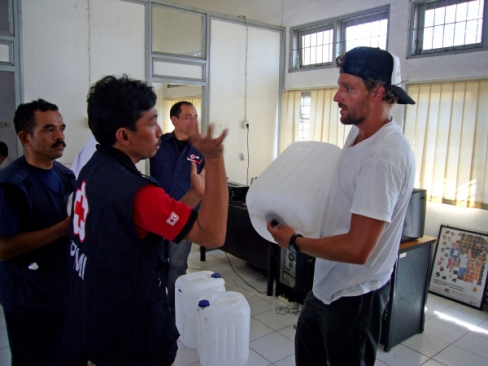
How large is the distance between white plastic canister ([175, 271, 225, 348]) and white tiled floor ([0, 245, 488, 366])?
8 cm

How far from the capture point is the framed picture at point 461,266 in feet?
10.9

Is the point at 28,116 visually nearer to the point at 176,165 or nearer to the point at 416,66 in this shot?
the point at 176,165

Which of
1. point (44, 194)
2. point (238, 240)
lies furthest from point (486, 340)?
point (44, 194)

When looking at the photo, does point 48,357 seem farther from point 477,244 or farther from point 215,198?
point 477,244

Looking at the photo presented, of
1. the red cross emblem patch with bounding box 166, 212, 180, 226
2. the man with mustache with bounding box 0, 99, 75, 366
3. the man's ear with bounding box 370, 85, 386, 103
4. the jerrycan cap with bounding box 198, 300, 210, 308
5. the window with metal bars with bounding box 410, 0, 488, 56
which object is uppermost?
the window with metal bars with bounding box 410, 0, 488, 56

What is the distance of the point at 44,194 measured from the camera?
4.84ft

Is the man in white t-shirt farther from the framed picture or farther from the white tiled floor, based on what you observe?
the framed picture

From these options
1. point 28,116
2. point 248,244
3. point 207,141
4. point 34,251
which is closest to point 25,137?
point 28,116

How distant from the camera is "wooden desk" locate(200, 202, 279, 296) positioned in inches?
133

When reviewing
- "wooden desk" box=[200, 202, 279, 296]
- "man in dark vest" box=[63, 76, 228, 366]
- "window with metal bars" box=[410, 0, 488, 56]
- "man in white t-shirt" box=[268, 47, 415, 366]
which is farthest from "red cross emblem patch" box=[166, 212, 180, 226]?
"window with metal bars" box=[410, 0, 488, 56]

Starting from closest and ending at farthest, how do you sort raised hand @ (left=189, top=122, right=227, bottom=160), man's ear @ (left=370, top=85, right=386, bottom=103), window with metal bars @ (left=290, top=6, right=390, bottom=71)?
raised hand @ (left=189, top=122, right=227, bottom=160), man's ear @ (left=370, top=85, right=386, bottom=103), window with metal bars @ (left=290, top=6, right=390, bottom=71)

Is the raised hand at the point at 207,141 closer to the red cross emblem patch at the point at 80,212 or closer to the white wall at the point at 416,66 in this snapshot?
the red cross emblem patch at the point at 80,212

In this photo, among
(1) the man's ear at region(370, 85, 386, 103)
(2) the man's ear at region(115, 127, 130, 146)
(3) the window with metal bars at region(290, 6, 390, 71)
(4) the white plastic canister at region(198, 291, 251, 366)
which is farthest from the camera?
(3) the window with metal bars at region(290, 6, 390, 71)

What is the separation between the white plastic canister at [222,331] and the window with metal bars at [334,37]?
333 cm
